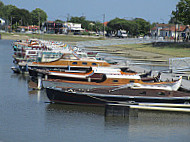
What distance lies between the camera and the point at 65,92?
31469mm

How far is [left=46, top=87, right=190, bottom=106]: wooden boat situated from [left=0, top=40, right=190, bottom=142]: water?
2.73 feet

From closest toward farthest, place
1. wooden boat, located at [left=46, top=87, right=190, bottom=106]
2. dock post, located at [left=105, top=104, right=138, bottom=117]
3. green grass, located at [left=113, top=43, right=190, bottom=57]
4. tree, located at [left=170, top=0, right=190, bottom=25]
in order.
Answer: dock post, located at [left=105, top=104, right=138, bottom=117] < wooden boat, located at [left=46, top=87, right=190, bottom=106] < green grass, located at [left=113, top=43, right=190, bottom=57] < tree, located at [left=170, top=0, right=190, bottom=25]

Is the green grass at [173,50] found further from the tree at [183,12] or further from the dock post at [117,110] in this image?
the dock post at [117,110]

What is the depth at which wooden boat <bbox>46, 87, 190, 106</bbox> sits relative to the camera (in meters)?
30.4

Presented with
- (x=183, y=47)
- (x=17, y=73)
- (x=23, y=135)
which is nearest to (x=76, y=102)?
(x=23, y=135)

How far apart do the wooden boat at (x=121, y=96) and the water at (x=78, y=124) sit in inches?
32.8

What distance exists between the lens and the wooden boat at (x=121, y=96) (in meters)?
30.4

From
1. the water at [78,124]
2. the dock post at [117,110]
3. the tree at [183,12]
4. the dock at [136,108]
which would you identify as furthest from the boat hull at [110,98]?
the tree at [183,12]

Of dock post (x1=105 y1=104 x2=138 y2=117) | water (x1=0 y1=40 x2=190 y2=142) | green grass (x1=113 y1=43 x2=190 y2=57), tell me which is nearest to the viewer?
water (x1=0 y1=40 x2=190 y2=142)

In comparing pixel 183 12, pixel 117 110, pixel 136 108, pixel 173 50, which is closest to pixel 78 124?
pixel 117 110

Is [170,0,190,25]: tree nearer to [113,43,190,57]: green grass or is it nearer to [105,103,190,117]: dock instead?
[113,43,190,57]: green grass

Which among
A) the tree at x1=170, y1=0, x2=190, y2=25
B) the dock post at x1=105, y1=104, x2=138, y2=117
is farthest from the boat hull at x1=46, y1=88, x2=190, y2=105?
the tree at x1=170, y1=0, x2=190, y2=25

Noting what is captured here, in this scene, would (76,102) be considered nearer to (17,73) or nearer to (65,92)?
(65,92)

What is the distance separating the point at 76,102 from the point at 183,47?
206 feet
